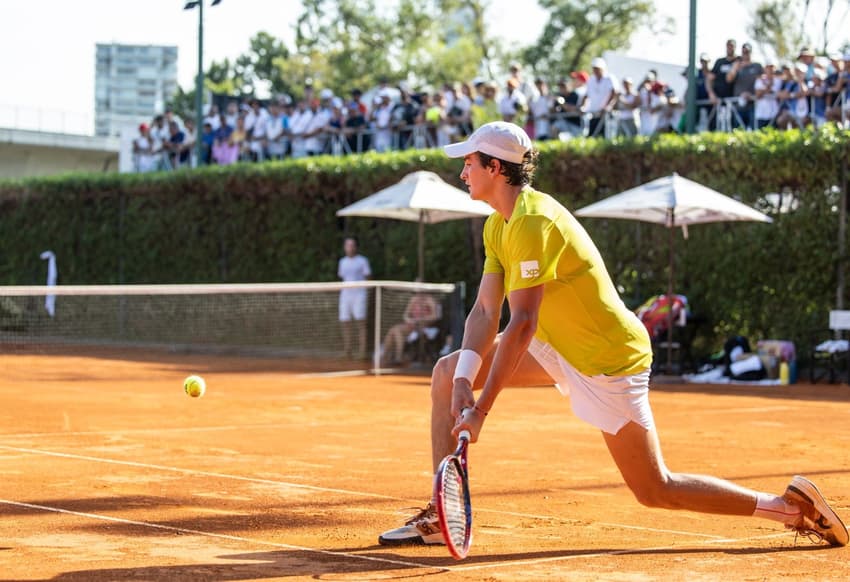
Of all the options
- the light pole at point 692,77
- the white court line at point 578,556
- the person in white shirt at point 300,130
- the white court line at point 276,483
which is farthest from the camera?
the person in white shirt at point 300,130

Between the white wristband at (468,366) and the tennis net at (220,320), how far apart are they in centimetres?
1430

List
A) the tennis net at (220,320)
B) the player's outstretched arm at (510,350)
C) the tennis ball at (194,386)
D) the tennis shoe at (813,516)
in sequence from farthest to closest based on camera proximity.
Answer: the tennis net at (220,320) < the tennis ball at (194,386) < the tennis shoe at (813,516) < the player's outstretched arm at (510,350)

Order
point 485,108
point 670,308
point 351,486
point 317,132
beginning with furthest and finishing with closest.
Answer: point 317,132
point 485,108
point 670,308
point 351,486

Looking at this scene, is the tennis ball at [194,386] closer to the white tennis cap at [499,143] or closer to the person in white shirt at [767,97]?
the white tennis cap at [499,143]

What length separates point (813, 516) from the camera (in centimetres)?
586

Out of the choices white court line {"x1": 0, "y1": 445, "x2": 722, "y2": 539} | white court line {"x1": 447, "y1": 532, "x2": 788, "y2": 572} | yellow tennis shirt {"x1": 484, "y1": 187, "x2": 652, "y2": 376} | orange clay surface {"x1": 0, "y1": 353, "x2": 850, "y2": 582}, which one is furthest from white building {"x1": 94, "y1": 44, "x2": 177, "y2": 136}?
yellow tennis shirt {"x1": 484, "y1": 187, "x2": 652, "y2": 376}

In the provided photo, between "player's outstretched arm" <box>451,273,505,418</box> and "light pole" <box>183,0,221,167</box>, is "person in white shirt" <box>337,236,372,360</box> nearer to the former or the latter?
"light pole" <box>183,0,221,167</box>

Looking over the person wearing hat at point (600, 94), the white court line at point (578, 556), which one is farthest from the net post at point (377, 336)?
the white court line at point (578, 556)

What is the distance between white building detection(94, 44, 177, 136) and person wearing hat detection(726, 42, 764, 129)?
114020 millimetres

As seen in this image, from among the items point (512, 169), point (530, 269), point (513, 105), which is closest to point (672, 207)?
point (513, 105)

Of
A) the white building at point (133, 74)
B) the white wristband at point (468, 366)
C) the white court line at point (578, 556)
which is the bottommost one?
the white court line at point (578, 556)

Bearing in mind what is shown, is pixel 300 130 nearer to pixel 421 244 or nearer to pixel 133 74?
pixel 421 244

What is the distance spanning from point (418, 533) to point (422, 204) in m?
Result: 14.1

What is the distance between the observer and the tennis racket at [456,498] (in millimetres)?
4965
